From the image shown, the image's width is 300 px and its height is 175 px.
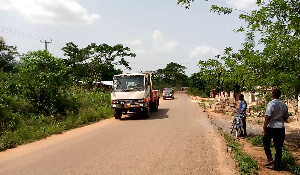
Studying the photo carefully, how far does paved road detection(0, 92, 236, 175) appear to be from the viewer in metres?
5.87

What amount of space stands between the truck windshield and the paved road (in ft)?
16.3

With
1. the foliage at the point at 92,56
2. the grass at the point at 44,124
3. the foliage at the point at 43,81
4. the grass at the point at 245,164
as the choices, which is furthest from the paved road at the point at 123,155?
the foliage at the point at 92,56

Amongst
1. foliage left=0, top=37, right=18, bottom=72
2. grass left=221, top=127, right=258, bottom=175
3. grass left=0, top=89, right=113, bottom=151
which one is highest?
foliage left=0, top=37, right=18, bottom=72

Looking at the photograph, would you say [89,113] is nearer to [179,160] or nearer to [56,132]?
[56,132]

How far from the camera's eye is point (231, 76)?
8703 millimetres

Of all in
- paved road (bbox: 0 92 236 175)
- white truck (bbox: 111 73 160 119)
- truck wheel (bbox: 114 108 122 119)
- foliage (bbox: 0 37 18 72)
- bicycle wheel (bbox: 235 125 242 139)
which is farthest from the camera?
foliage (bbox: 0 37 18 72)

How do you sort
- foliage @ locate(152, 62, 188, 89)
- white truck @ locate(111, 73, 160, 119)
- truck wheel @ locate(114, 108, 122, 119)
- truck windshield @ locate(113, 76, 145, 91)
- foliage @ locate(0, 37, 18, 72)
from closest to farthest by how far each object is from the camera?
white truck @ locate(111, 73, 160, 119) → truck windshield @ locate(113, 76, 145, 91) → truck wheel @ locate(114, 108, 122, 119) → foliage @ locate(0, 37, 18, 72) → foliage @ locate(152, 62, 188, 89)

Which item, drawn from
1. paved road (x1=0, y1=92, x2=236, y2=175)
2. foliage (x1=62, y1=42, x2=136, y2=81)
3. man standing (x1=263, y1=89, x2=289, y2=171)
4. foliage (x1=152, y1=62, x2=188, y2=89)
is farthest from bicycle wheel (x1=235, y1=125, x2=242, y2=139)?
foliage (x1=152, y1=62, x2=188, y2=89)

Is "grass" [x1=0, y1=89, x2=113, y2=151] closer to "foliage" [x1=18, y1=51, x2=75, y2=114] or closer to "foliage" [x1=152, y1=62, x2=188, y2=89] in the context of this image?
"foliage" [x1=18, y1=51, x2=75, y2=114]

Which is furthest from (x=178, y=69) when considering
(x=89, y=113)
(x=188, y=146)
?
(x=188, y=146)

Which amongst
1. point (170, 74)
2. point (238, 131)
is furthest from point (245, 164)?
point (170, 74)

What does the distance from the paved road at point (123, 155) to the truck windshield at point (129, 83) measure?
497 centimetres

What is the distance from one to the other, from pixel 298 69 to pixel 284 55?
1.72ft

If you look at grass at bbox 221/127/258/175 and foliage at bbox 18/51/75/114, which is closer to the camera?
grass at bbox 221/127/258/175
